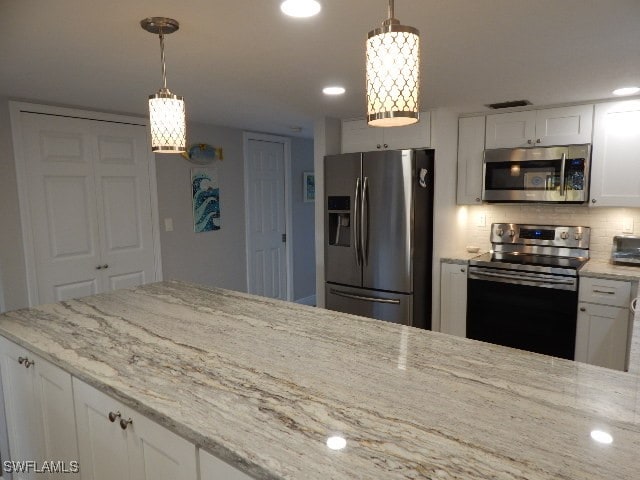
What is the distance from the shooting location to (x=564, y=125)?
3168 mm

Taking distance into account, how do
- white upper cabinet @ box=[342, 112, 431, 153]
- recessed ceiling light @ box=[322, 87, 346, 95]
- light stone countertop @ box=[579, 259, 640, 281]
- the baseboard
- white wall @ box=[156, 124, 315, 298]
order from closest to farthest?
recessed ceiling light @ box=[322, 87, 346, 95] → light stone countertop @ box=[579, 259, 640, 281] → white upper cabinet @ box=[342, 112, 431, 153] → white wall @ box=[156, 124, 315, 298] → the baseboard

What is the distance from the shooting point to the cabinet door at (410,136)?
11.0 ft

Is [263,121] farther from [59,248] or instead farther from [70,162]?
[59,248]

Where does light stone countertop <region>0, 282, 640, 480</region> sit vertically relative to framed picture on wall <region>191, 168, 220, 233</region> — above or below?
below

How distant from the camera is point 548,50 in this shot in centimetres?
195

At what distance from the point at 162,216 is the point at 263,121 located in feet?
4.08

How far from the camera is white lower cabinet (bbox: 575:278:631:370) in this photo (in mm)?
2787

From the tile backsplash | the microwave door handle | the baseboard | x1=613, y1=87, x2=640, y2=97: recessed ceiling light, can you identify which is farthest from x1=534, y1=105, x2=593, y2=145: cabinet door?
the baseboard

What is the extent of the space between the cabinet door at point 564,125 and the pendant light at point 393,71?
9.03 ft

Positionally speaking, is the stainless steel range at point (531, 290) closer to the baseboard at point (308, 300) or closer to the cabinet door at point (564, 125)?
the cabinet door at point (564, 125)

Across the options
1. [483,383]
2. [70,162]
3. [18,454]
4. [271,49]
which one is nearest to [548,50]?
[271,49]

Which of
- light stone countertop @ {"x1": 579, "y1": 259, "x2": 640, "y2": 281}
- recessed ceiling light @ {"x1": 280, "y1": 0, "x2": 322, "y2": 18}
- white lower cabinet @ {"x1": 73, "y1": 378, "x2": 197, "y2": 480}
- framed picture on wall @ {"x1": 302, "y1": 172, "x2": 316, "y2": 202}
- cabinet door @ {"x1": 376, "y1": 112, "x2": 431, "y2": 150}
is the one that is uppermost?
recessed ceiling light @ {"x1": 280, "y1": 0, "x2": 322, "y2": 18}

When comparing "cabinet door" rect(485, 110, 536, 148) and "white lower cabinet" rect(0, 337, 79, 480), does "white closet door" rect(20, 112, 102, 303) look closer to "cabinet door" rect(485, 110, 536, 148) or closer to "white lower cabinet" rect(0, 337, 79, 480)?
"white lower cabinet" rect(0, 337, 79, 480)

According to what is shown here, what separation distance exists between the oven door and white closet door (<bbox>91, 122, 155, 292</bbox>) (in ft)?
9.05
